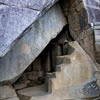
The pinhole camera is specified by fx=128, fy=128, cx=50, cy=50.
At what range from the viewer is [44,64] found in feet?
23.1

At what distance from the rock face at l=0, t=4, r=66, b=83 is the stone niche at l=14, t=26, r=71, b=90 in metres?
1.05

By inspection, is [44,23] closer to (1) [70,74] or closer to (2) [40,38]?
(2) [40,38]

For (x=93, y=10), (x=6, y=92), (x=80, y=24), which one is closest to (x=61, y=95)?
(x=6, y=92)

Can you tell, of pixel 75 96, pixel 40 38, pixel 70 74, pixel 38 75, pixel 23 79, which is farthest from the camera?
pixel 38 75

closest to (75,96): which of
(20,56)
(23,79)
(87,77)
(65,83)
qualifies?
(65,83)

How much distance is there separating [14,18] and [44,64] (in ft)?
14.2

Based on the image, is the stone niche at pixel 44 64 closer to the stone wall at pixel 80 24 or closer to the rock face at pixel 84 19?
the stone wall at pixel 80 24

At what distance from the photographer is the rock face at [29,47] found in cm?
404

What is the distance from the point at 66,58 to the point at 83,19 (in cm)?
162

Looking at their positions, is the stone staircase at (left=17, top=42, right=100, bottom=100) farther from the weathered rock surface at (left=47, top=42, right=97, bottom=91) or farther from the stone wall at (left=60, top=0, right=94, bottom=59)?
the stone wall at (left=60, top=0, right=94, bottom=59)

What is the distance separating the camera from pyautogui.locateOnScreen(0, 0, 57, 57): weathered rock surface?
9.50 feet

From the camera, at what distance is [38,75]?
22.2 ft

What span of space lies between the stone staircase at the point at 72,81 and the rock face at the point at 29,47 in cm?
88

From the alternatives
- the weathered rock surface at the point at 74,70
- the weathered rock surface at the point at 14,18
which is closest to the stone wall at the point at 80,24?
the weathered rock surface at the point at 74,70
